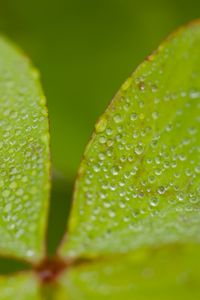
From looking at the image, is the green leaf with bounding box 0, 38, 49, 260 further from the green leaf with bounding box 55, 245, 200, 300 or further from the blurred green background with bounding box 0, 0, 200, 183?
the blurred green background with bounding box 0, 0, 200, 183

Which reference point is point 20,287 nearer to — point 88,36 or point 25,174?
point 25,174

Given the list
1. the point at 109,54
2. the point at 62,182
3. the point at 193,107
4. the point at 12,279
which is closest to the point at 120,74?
the point at 109,54

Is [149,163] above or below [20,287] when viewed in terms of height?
above

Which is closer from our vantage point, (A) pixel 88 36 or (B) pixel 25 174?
(B) pixel 25 174

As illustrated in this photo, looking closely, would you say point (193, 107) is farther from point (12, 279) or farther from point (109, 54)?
point (109, 54)

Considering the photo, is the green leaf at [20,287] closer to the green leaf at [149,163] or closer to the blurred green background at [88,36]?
the green leaf at [149,163]

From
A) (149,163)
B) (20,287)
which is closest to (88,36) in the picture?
(149,163)
